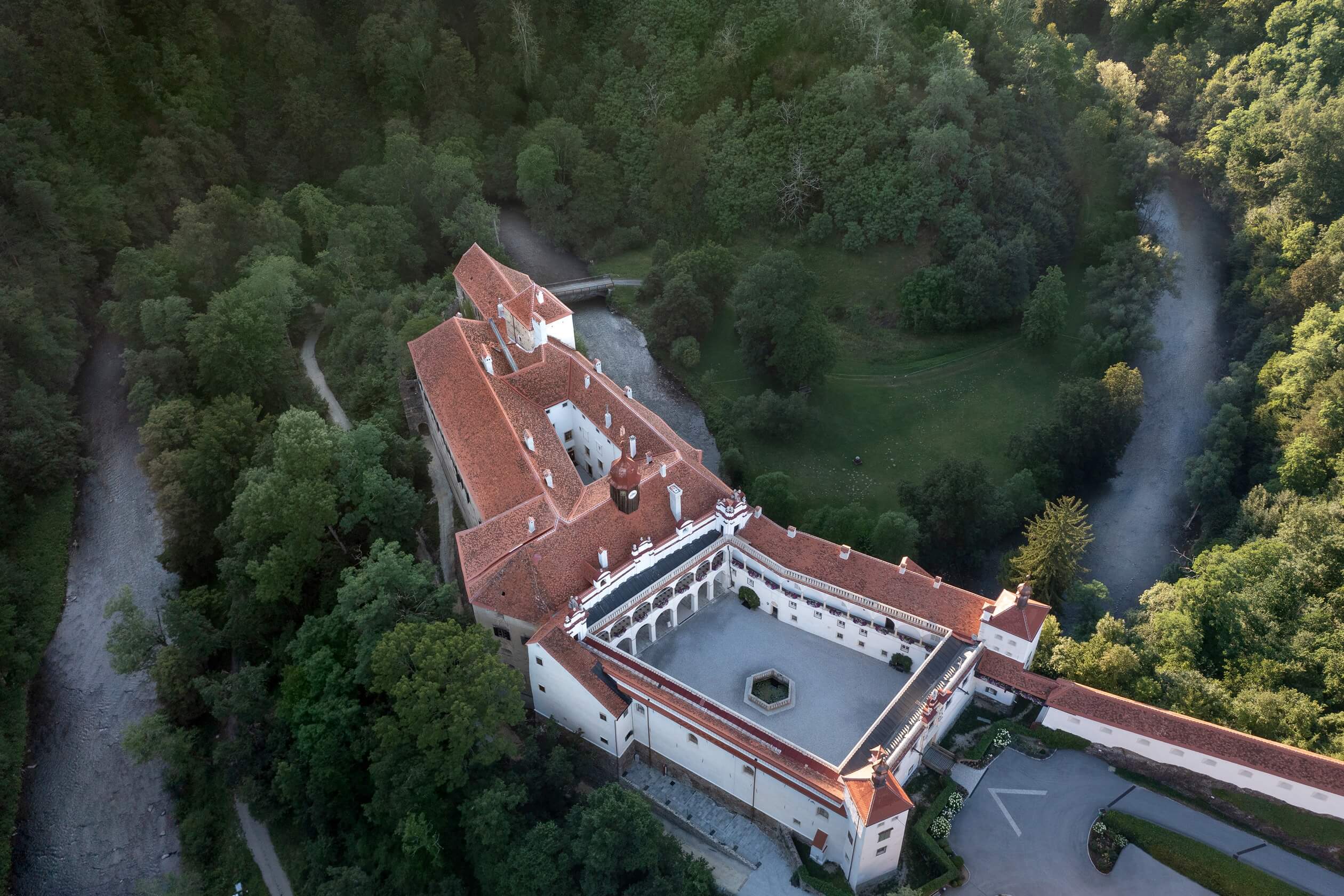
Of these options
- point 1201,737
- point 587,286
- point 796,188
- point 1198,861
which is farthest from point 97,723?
point 796,188

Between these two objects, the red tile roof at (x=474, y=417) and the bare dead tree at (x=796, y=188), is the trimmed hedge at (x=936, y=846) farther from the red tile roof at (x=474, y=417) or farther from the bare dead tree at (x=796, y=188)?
the bare dead tree at (x=796, y=188)

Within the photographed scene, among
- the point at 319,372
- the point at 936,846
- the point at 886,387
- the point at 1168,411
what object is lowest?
the point at 936,846

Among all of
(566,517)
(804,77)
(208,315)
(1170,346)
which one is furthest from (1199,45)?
(208,315)

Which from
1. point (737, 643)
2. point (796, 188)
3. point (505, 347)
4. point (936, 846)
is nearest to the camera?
point (936, 846)

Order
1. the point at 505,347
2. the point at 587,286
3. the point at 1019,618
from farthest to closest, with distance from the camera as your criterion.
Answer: the point at 587,286 → the point at 505,347 → the point at 1019,618

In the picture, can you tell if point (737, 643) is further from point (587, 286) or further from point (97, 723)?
point (587, 286)

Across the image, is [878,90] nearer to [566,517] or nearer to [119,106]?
[566,517]
